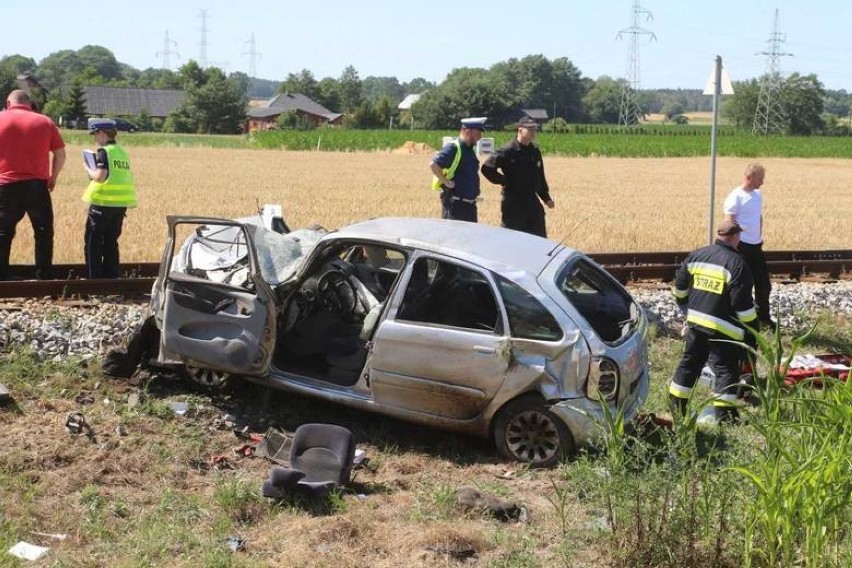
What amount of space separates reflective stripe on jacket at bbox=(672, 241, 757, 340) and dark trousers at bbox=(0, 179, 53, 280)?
6137 millimetres

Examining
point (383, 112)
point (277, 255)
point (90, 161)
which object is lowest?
point (277, 255)

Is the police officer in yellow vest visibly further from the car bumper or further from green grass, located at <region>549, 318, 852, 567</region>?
green grass, located at <region>549, 318, 852, 567</region>

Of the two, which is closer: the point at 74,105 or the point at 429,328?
the point at 429,328

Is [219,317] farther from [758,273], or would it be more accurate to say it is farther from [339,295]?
[758,273]

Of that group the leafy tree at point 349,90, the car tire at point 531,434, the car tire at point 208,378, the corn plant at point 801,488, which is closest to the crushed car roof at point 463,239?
the car tire at point 531,434

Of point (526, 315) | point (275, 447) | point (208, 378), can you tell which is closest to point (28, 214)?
point (208, 378)

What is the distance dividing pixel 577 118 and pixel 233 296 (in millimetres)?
142293

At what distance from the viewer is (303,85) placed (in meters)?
144

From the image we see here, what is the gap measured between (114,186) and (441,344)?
16.0ft

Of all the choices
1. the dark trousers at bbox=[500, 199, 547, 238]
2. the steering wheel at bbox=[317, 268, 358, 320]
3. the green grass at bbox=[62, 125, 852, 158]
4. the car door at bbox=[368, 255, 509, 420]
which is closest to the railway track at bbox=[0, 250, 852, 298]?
the dark trousers at bbox=[500, 199, 547, 238]

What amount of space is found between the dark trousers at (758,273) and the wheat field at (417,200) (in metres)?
2.45

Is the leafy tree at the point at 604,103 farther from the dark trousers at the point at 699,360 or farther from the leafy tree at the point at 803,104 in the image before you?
the dark trousers at the point at 699,360

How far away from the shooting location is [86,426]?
21.7 feet

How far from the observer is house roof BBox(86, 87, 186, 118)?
110812 mm
